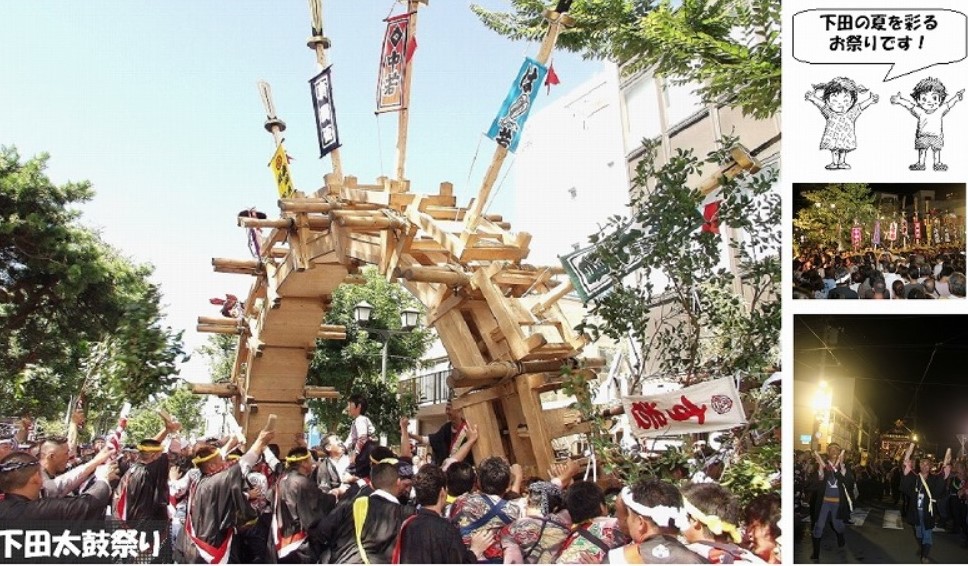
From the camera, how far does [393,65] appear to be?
297 inches

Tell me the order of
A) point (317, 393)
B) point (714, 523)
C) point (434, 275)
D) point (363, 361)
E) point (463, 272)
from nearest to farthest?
point (714, 523) < point (434, 275) < point (463, 272) < point (317, 393) < point (363, 361)

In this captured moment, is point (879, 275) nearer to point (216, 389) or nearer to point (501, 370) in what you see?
point (501, 370)

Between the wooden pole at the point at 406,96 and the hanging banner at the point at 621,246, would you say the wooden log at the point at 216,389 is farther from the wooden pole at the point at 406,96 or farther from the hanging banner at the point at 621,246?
the hanging banner at the point at 621,246

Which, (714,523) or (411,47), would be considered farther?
(411,47)

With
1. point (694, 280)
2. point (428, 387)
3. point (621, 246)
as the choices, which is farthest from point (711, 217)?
point (428, 387)

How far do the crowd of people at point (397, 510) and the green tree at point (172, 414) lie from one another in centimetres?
113

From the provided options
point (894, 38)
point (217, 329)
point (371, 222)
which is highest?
point (894, 38)

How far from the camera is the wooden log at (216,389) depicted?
10.6 m

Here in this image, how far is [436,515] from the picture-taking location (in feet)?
13.8

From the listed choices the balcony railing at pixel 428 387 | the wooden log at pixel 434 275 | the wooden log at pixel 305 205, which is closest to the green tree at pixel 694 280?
the wooden log at pixel 434 275

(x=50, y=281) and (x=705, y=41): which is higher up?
(x=705, y=41)

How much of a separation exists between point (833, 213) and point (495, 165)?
2.51m

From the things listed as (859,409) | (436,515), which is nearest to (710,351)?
(859,409)

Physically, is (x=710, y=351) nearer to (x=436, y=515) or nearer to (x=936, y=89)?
Result: (x=936, y=89)
